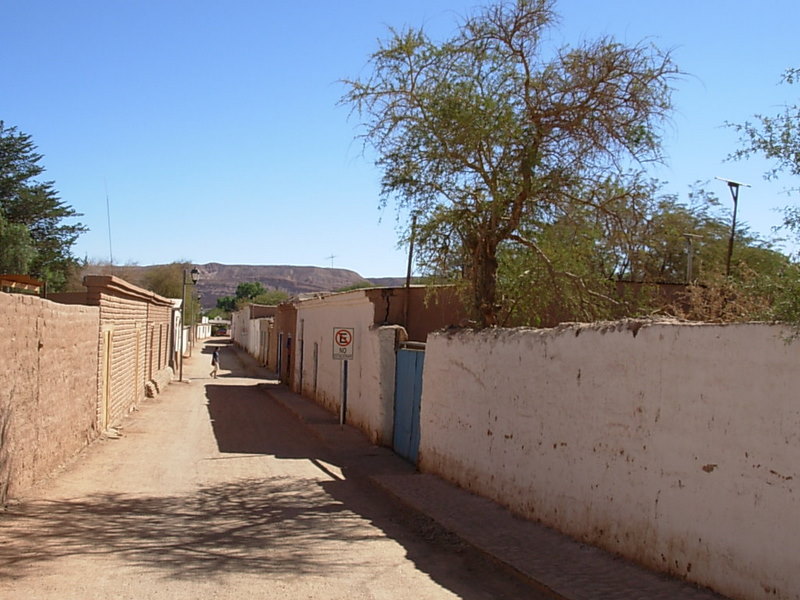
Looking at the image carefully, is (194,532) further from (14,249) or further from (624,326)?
(14,249)

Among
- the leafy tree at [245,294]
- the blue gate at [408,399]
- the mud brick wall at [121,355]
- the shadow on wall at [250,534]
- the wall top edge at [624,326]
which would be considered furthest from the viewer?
the leafy tree at [245,294]

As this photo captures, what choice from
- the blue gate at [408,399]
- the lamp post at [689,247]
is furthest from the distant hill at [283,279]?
the lamp post at [689,247]

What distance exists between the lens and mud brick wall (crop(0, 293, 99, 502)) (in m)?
9.70

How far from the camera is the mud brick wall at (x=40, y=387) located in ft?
31.8

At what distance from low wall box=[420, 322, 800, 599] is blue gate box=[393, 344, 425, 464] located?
12.6 feet

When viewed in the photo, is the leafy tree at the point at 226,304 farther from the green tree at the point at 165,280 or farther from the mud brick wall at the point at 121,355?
the mud brick wall at the point at 121,355

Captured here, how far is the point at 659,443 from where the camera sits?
6969mm

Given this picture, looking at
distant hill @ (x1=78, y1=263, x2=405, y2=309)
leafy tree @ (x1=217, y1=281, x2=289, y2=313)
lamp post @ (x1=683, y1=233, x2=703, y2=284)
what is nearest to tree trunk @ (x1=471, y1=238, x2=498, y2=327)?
lamp post @ (x1=683, y1=233, x2=703, y2=284)

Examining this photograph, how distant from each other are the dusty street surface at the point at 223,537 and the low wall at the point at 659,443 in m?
1.07

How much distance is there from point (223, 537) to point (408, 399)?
22.0ft

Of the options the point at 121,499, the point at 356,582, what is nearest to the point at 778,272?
the point at 356,582

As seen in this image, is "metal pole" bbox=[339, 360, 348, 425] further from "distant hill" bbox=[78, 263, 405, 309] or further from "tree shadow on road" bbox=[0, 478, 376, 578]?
"distant hill" bbox=[78, 263, 405, 309]

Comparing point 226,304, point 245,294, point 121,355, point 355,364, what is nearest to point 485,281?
point 355,364

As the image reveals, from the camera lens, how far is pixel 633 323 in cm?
756
